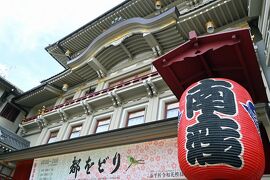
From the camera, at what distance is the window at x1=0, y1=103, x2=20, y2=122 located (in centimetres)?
1814

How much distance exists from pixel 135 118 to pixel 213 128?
7.60m

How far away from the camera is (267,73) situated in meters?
8.15

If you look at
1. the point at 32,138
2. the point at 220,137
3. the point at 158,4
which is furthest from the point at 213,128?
the point at 32,138

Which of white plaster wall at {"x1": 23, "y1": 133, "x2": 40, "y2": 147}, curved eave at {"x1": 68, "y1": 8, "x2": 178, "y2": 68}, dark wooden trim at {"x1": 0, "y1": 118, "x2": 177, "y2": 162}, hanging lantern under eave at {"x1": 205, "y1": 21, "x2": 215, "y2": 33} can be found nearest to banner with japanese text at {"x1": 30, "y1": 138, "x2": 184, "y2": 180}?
dark wooden trim at {"x1": 0, "y1": 118, "x2": 177, "y2": 162}

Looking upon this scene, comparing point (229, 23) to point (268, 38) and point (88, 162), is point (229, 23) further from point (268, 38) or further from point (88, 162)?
point (88, 162)

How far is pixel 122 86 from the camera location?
12.7 meters

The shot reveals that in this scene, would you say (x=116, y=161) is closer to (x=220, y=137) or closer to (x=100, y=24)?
(x=220, y=137)

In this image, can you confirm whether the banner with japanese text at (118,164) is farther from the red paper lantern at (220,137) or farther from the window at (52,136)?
the window at (52,136)

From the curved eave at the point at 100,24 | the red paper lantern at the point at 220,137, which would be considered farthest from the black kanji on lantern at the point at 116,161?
the curved eave at the point at 100,24

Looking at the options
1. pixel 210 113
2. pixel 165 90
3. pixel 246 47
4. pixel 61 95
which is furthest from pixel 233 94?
pixel 61 95

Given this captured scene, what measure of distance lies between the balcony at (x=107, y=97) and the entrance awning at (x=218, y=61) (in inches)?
174

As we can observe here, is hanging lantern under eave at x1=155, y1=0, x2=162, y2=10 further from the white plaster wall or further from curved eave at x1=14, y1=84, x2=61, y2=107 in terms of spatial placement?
the white plaster wall

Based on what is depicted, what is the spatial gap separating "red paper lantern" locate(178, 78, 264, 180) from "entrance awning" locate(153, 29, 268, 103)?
1190 millimetres

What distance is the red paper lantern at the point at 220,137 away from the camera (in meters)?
3.93
